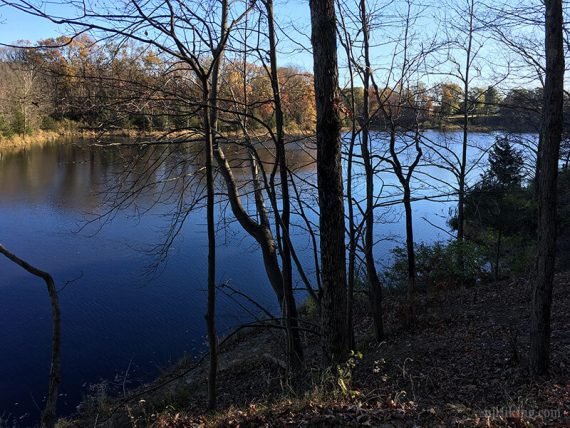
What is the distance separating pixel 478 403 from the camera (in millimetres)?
4723

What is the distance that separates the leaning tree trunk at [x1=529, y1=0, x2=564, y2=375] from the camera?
181 inches

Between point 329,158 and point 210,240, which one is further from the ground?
point 329,158

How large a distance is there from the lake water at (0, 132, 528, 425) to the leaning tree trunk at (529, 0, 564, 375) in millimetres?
2998

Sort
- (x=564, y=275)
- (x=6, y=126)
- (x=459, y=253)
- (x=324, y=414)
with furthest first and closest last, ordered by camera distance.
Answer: (x=6, y=126) → (x=459, y=253) → (x=564, y=275) → (x=324, y=414)

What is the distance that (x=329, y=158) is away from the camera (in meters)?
4.69

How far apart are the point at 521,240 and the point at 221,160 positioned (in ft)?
37.2

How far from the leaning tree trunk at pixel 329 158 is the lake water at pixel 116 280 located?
6.25 feet

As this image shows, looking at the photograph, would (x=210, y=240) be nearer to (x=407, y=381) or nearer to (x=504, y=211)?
(x=407, y=381)

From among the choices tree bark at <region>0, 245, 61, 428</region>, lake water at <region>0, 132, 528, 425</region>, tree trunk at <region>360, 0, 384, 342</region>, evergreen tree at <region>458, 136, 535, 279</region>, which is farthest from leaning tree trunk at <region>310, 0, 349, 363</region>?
evergreen tree at <region>458, 136, 535, 279</region>

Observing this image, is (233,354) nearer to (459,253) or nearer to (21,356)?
(21,356)

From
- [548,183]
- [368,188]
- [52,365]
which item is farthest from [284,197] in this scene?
[52,365]

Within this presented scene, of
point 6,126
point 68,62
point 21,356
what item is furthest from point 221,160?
point 6,126

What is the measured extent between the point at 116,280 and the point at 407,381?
33.4 ft

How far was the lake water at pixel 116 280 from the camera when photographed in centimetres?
878
